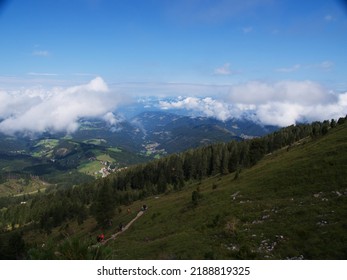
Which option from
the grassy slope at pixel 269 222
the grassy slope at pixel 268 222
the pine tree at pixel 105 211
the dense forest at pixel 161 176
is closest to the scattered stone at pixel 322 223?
the grassy slope at pixel 268 222

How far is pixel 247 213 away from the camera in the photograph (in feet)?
124

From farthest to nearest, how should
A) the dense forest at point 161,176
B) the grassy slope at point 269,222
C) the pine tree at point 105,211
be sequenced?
the dense forest at point 161,176, the pine tree at point 105,211, the grassy slope at point 269,222

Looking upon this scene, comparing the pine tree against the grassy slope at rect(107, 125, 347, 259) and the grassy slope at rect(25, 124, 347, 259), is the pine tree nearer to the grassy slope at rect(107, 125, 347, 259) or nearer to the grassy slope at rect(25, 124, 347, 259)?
the grassy slope at rect(25, 124, 347, 259)

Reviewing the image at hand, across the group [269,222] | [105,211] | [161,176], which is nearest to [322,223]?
[269,222]

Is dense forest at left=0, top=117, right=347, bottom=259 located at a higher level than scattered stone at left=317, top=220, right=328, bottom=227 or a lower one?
lower

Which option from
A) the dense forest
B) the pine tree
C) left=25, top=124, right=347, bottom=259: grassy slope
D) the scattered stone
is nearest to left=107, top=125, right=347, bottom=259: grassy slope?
left=25, top=124, right=347, bottom=259: grassy slope

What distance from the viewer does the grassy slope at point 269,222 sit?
25797mm

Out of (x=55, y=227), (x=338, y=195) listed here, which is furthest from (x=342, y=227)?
(x=55, y=227)

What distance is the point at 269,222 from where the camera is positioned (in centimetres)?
3278

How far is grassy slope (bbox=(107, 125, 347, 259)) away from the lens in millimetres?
25797

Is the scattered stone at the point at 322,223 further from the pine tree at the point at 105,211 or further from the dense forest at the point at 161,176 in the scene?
→ the dense forest at the point at 161,176

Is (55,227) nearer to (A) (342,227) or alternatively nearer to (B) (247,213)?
Result: (B) (247,213)

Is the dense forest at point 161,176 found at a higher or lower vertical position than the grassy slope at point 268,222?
lower
